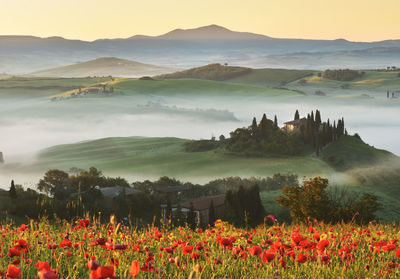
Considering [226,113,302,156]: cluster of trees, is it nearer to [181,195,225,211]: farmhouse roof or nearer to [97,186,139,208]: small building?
[181,195,225,211]: farmhouse roof

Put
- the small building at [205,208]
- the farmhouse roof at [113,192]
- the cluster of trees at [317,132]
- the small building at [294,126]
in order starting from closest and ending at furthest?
1. the small building at [205,208]
2. the farmhouse roof at [113,192]
3. the cluster of trees at [317,132]
4. the small building at [294,126]

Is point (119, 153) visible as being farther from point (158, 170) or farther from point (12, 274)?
point (12, 274)

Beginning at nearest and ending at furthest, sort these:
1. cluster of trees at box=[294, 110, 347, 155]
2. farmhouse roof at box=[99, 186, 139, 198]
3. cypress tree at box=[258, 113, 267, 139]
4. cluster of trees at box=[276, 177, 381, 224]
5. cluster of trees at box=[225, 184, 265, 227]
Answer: cluster of trees at box=[276, 177, 381, 224], cluster of trees at box=[225, 184, 265, 227], farmhouse roof at box=[99, 186, 139, 198], cluster of trees at box=[294, 110, 347, 155], cypress tree at box=[258, 113, 267, 139]

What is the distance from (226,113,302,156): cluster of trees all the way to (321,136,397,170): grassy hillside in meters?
11.0

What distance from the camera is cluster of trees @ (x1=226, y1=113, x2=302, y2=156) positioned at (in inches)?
5684

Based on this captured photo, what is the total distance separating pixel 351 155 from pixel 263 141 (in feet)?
90.9

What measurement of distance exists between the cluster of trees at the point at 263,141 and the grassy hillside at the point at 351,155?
10959 mm

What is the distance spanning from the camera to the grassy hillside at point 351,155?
134 meters

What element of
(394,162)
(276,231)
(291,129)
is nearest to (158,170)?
(291,129)

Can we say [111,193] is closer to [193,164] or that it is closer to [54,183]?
[54,183]

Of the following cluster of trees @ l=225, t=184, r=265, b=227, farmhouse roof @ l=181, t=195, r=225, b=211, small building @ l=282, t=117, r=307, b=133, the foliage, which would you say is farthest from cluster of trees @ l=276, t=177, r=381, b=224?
the foliage

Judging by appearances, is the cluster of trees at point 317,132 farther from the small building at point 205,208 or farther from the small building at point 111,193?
the small building at point 111,193


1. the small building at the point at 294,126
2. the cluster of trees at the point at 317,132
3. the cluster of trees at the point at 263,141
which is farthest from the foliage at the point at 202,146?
the cluster of trees at the point at 317,132

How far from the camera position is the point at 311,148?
145 m
